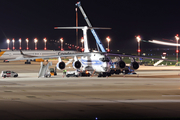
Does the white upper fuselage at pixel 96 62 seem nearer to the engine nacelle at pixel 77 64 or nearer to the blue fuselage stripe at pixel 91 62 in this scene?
the blue fuselage stripe at pixel 91 62

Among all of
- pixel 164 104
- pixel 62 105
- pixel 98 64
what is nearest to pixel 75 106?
pixel 62 105

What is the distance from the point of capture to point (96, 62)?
136ft

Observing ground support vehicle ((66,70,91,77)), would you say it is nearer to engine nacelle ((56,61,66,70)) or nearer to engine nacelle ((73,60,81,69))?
engine nacelle ((73,60,81,69))

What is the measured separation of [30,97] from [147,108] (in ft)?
Result: 31.6

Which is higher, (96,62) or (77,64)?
(96,62)

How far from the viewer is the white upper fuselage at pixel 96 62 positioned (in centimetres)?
4106

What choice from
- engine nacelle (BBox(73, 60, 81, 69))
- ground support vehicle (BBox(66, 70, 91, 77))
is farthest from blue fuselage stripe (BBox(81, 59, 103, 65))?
ground support vehicle (BBox(66, 70, 91, 77))

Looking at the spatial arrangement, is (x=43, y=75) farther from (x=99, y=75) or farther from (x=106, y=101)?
(x=106, y=101)

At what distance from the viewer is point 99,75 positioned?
42.6 metres

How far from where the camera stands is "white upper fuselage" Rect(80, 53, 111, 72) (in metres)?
41.1

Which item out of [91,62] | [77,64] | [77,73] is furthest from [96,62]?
[77,73]

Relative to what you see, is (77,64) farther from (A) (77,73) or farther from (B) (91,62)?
(B) (91,62)

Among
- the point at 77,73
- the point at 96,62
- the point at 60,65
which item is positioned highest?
the point at 96,62

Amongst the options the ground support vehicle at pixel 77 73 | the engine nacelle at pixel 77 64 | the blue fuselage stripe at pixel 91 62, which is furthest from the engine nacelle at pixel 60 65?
the blue fuselage stripe at pixel 91 62
